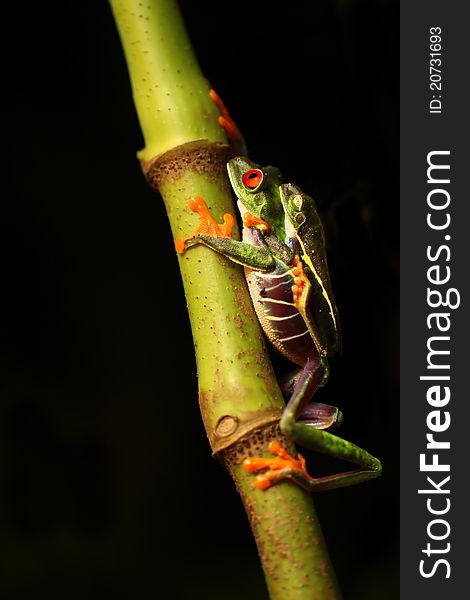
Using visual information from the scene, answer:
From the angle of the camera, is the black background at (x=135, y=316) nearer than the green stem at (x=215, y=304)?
No

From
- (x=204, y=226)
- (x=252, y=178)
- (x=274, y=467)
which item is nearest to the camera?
(x=274, y=467)

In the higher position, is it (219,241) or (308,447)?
(219,241)
